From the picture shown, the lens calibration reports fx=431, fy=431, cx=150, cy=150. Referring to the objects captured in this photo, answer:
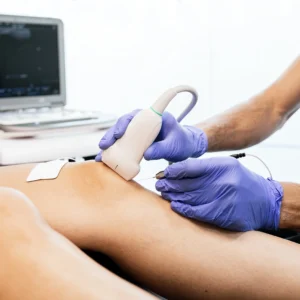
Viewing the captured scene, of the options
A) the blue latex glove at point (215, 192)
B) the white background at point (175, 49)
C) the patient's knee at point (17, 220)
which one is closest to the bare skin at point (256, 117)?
the blue latex glove at point (215, 192)

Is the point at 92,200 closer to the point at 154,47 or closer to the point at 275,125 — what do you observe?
the point at 275,125

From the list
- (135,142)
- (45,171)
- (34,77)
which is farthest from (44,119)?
(135,142)

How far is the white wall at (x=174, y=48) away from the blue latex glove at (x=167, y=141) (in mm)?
1508

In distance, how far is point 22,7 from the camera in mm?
2201

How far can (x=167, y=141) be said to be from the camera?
Result: 3.23ft

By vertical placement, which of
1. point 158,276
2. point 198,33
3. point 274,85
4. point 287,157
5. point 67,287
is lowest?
point 287,157

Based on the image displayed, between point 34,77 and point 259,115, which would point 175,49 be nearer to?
point 34,77

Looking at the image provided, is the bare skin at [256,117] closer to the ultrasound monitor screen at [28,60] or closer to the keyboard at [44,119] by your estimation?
the keyboard at [44,119]

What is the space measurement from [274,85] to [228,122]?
253 millimetres

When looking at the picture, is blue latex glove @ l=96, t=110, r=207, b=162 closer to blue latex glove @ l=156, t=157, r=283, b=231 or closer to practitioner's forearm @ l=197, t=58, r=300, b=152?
blue latex glove @ l=156, t=157, r=283, b=231

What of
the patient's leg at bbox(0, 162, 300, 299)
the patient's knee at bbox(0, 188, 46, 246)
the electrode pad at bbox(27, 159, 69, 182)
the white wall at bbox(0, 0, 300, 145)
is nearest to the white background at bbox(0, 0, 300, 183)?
the white wall at bbox(0, 0, 300, 145)

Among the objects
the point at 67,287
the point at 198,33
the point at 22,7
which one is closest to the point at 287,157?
the point at 198,33

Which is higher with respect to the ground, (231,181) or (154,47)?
(154,47)

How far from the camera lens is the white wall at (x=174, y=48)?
2480 millimetres
